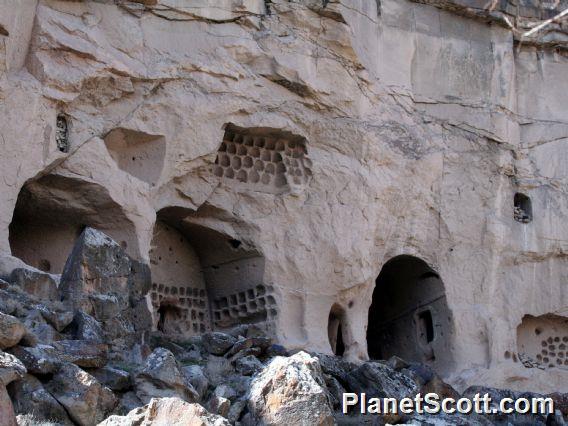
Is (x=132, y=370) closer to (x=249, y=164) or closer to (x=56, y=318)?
(x=56, y=318)

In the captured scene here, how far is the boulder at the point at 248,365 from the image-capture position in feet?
40.0

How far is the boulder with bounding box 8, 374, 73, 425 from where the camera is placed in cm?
977

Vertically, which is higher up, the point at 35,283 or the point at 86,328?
the point at 35,283

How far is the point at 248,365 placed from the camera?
12359mm

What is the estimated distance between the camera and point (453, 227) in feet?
59.6

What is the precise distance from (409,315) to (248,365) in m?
→ 6.76

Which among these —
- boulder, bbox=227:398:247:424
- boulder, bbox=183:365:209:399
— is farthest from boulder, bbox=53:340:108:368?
boulder, bbox=227:398:247:424

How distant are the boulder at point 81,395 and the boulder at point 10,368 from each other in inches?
16.3

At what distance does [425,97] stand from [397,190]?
5.09 ft

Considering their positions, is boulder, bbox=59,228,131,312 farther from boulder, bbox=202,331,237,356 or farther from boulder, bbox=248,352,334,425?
boulder, bbox=248,352,334,425

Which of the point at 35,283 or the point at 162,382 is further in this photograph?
the point at 35,283

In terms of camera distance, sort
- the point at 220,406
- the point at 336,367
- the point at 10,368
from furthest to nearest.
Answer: the point at 336,367 < the point at 220,406 < the point at 10,368

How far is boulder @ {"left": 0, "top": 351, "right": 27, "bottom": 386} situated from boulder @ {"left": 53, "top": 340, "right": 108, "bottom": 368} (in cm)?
85

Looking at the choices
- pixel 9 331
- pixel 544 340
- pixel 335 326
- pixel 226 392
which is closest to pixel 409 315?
pixel 335 326
